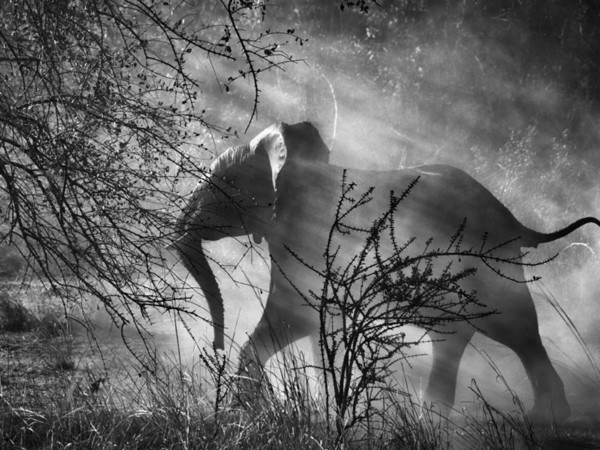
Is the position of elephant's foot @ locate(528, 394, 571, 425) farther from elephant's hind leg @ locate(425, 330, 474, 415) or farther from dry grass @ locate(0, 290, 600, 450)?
dry grass @ locate(0, 290, 600, 450)

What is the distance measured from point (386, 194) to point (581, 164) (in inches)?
252

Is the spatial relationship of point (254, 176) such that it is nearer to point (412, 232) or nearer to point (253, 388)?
point (412, 232)

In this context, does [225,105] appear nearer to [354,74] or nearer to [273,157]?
[354,74]

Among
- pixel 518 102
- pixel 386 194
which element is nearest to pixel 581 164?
pixel 518 102

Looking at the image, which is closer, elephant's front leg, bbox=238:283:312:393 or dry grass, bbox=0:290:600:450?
dry grass, bbox=0:290:600:450

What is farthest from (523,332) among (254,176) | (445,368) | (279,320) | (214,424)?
(214,424)

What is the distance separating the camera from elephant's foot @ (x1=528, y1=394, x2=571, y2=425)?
5.07 m

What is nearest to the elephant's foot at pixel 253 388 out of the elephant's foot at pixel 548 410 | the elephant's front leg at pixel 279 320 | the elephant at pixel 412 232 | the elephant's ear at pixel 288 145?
the elephant's front leg at pixel 279 320

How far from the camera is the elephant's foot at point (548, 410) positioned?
507 centimetres

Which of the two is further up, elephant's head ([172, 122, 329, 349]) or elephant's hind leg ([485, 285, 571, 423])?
elephant's head ([172, 122, 329, 349])

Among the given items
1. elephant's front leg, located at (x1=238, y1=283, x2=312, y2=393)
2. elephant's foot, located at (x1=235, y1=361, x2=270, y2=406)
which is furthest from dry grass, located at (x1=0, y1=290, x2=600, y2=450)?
elephant's front leg, located at (x1=238, y1=283, x2=312, y2=393)

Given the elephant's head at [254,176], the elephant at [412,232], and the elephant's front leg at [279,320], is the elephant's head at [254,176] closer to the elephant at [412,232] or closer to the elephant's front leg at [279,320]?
the elephant at [412,232]

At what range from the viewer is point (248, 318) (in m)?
9.68

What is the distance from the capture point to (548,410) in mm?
5156
